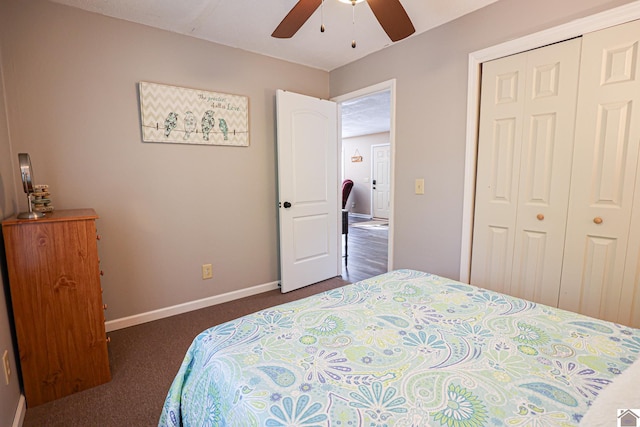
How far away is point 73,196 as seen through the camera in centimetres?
210

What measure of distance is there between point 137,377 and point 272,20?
8.37 ft

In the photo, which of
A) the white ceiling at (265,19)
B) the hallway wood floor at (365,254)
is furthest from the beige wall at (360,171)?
the white ceiling at (265,19)

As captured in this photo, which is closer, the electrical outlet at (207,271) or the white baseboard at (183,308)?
the white baseboard at (183,308)

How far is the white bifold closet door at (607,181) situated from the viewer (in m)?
1.58

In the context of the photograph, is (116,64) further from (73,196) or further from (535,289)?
(535,289)

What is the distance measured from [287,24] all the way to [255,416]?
1.80 metres

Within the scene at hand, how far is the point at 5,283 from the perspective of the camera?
154cm

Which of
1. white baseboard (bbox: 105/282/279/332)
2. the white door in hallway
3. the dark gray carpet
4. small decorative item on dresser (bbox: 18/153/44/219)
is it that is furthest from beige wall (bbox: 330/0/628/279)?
the white door in hallway

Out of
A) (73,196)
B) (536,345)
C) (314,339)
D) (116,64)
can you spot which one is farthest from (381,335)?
(116,64)

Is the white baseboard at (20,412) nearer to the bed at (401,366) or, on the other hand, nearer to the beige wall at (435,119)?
the bed at (401,366)

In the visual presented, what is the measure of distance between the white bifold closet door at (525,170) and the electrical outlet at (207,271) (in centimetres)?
223

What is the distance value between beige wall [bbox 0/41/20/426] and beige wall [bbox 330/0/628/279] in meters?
2.57

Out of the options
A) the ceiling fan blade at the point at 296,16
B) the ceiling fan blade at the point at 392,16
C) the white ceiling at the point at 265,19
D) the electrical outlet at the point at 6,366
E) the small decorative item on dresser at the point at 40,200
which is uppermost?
the white ceiling at the point at 265,19

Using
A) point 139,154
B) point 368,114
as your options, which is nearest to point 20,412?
point 139,154
